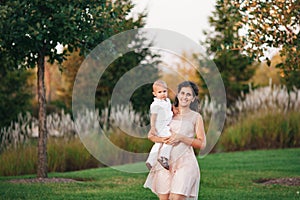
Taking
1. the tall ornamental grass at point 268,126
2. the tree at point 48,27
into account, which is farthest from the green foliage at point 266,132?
the tree at point 48,27

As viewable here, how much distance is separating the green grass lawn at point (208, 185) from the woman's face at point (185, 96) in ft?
5.73

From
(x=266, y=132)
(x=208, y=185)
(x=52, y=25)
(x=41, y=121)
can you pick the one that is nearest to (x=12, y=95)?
(x=266, y=132)

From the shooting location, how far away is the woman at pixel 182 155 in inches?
200

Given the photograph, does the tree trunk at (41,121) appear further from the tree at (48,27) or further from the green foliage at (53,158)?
the green foliage at (53,158)

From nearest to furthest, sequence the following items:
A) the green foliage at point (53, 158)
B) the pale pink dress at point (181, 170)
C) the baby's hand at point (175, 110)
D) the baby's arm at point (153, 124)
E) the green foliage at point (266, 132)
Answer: the pale pink dress at point (181, 170) < the baby's arm at point (153, 124) < the baby's hand at point (175, 110) < the green foliage at point (53, 158) < the green foliage at point (266, 132)

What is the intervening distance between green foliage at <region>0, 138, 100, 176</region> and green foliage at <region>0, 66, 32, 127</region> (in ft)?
9.35

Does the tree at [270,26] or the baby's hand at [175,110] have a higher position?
the tree at [270,26]

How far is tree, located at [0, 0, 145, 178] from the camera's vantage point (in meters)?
8.61

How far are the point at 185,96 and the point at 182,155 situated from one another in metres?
0.51

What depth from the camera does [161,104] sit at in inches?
204

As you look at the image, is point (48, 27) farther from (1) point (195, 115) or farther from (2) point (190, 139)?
(2) point (190, 139)

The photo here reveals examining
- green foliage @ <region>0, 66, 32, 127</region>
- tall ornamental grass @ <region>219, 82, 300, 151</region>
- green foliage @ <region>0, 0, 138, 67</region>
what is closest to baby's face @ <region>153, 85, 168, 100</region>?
green foliage @ <region>0, 0, 138, 67</region>

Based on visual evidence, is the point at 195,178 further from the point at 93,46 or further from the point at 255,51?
the point at 93,46

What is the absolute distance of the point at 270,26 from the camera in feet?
29.3
